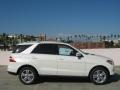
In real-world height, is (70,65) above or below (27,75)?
above

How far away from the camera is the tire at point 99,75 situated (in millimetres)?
11195

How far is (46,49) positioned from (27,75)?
1.29 meters

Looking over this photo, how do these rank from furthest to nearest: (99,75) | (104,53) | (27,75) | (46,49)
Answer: (104,53), (46,49), (99,75), (27,75)

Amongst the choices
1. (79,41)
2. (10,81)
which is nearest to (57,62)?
(10,81)

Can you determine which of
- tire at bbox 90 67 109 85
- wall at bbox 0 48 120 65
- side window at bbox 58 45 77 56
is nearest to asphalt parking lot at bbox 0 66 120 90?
tire at bbox 90 67 109 85

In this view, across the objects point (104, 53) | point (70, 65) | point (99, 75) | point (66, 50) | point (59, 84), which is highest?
point (66, 50)

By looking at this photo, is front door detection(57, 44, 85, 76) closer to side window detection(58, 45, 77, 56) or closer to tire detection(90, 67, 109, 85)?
side window detection(58, 45, 77, 56)

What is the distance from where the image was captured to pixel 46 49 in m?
11.4

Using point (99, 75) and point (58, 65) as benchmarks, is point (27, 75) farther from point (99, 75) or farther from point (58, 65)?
point (99, 75)

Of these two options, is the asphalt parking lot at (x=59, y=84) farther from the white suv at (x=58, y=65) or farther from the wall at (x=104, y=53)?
the wall at (x=104, y=53)

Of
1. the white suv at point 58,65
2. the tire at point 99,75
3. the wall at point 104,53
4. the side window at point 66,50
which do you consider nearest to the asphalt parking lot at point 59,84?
the tire at point 99,75

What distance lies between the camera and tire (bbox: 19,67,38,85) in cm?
1105

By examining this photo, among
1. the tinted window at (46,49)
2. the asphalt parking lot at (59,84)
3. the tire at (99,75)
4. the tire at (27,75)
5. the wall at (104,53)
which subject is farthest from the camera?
the wall at (104,53)

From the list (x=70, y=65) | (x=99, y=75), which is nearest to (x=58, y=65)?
(x=70, y=65)
